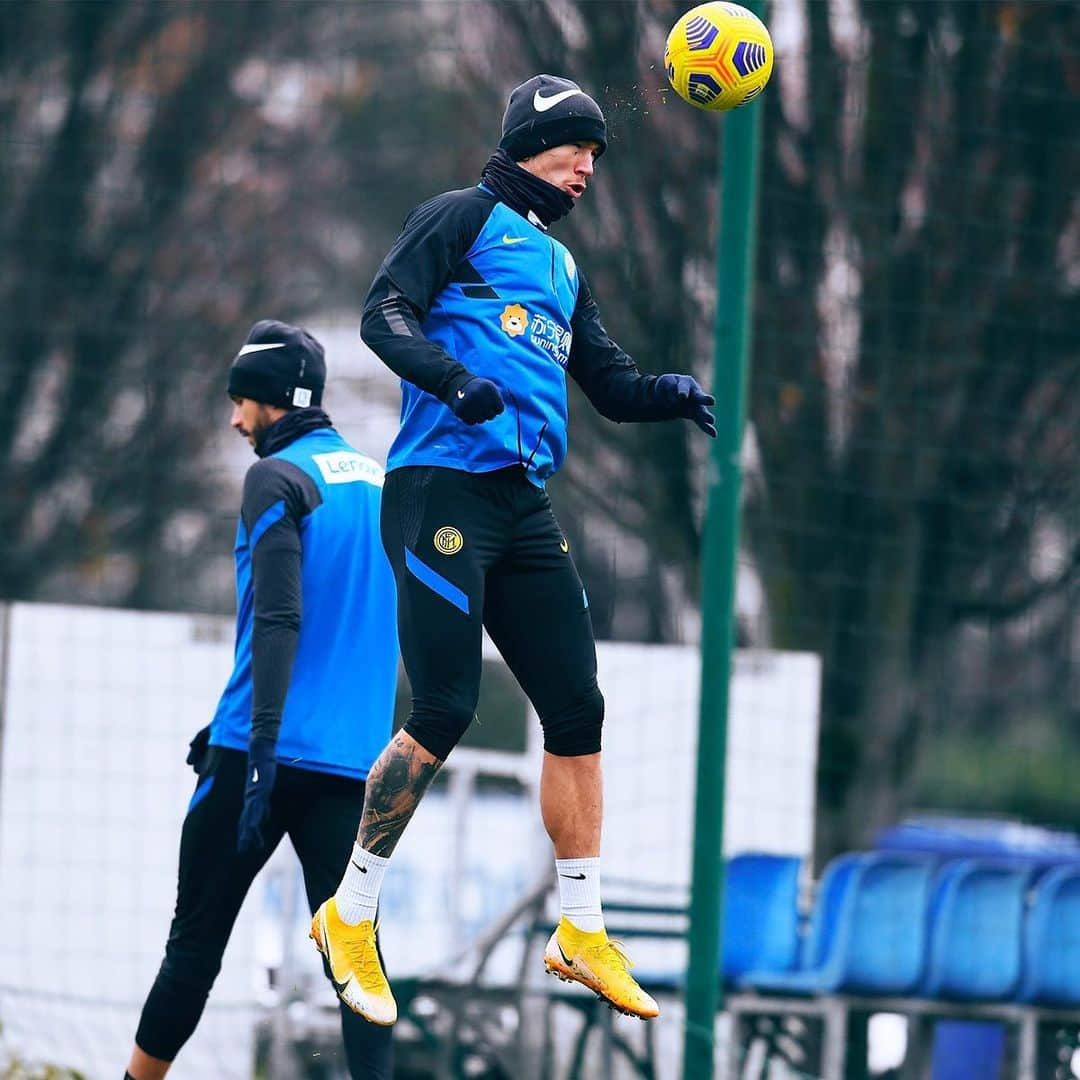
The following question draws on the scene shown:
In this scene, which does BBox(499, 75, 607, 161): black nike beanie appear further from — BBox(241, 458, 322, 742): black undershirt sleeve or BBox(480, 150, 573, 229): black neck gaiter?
BBox(241, 458, 322, 742): black undershirt sleeve

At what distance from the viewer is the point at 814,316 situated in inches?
386

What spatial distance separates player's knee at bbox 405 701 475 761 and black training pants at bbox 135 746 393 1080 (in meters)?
0.69

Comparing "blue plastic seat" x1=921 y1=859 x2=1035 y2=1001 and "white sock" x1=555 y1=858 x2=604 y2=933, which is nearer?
"white sock" x1=555 y1=858 x2=604 y2=933

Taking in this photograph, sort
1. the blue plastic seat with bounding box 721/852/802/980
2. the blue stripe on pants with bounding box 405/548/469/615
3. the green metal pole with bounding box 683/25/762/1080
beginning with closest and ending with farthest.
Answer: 1. the blue stripe on pants with bounding box 405/548/469/615
2. the green metal pole with bounding box 683/25/762/1080
3. the blue plastic seat with bounding box 721/852/802/980

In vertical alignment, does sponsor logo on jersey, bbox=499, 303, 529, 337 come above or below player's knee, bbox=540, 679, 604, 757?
above

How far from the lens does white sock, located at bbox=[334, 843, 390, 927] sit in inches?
157

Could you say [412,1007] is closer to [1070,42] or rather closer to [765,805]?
[765,805]

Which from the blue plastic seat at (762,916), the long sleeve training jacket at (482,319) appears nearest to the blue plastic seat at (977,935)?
the blue plastic seat at (762,916)

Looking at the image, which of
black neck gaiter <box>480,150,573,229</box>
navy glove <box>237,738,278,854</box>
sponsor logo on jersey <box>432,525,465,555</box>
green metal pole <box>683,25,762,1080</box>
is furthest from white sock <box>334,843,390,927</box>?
green metal pole <box>683,25,762,1080</box>

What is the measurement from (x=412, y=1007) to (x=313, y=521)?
304 centimetres

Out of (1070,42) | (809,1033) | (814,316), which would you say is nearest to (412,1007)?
(809,1033)

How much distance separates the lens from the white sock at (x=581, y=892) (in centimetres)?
405

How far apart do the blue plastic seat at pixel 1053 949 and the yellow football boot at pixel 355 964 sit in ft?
12.8

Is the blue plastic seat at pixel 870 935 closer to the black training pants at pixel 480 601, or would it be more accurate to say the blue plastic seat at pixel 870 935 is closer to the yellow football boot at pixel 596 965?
the yellow football boot at pixel 596 965
